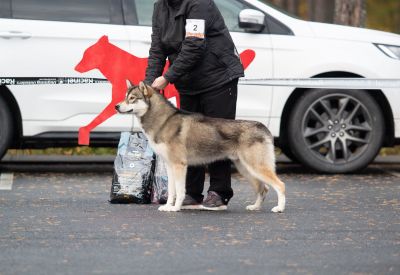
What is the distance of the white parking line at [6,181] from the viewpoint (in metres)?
10.3

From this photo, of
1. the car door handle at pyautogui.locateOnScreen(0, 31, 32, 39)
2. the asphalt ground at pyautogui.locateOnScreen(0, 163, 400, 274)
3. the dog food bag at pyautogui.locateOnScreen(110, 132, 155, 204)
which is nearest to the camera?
the asphalt ground at pyautogui.locateOnScreen(0, 163, 400, 274)

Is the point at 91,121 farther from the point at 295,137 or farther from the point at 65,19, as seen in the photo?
the point at 295,137

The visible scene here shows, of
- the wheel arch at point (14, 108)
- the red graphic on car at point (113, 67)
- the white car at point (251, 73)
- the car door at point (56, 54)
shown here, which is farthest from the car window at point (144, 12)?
the wheel arch at point (14, 108)

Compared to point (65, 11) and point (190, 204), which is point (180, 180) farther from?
point (65, 11)

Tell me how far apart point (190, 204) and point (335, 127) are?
9.06ft

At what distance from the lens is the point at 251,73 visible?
1109 cm

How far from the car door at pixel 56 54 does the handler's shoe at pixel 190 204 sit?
2186mm

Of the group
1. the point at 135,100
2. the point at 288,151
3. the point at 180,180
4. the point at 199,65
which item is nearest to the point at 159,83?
the point at 135,100

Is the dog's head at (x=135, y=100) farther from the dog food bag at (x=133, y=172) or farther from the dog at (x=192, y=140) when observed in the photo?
the dog food bag at (x=133, y=172)

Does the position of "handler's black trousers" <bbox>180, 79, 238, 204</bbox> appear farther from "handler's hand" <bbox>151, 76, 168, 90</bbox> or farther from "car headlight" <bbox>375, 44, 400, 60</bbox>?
"car headlight" <bbox>375, 44, 400, 60</bbox>

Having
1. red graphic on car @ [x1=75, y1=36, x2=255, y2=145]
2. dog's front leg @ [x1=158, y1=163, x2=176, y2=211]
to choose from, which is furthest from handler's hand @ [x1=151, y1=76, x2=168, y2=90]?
red graphic on car @ [x1=75, y1=36, x2=255, y2=145]

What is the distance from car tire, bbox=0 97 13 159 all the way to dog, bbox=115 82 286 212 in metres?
2.52

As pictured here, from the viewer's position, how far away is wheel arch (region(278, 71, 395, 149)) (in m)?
11.4

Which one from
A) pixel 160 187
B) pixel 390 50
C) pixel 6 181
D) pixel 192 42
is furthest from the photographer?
pixel 390 50
